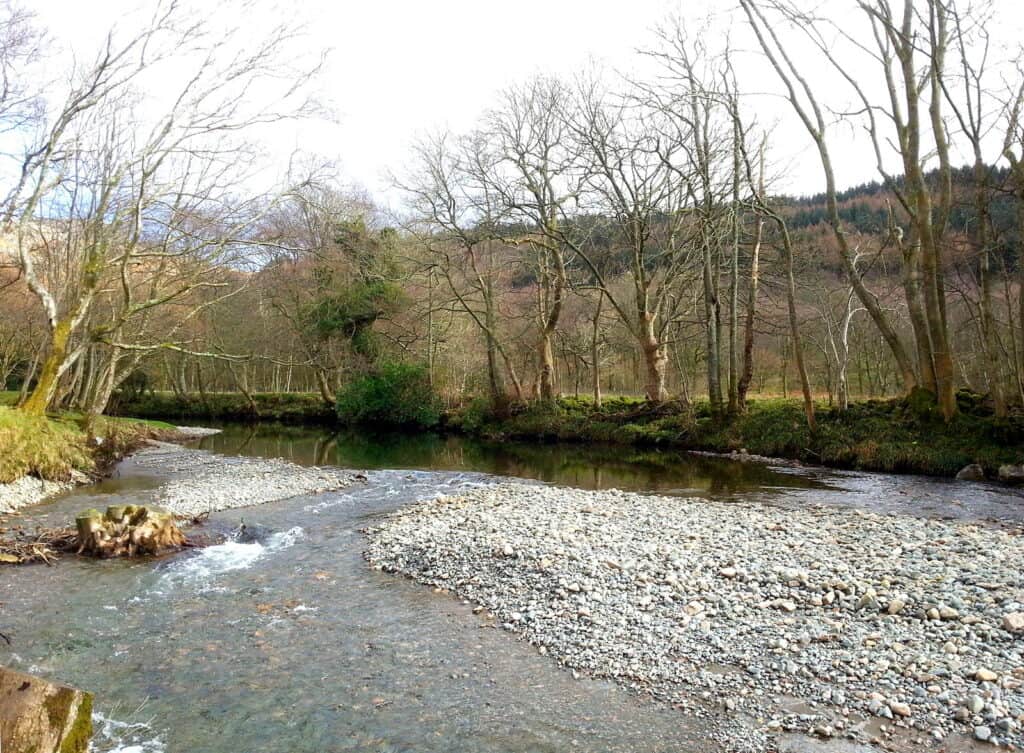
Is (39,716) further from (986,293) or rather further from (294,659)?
(986,293)

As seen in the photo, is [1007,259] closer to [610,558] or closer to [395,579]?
[610,558]

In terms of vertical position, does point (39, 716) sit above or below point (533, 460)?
above

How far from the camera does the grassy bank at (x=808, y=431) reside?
18047 mm

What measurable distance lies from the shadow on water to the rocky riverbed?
551 cm

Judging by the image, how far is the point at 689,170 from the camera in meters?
25.5

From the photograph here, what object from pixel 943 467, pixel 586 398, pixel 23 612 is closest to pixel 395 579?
pixel 23 612

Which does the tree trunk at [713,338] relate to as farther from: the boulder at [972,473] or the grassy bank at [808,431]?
the boulder at [972,473]

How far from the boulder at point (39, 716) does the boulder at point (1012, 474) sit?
19.1 m

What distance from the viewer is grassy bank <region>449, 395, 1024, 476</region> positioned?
18047 mm

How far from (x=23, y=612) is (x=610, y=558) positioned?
7.48 meters

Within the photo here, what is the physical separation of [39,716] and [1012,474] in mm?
19599

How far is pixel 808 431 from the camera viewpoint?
866 inches

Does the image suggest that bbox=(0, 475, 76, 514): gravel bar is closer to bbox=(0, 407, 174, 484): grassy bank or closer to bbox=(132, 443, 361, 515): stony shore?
Answer: bbox=(0, 407, 174, 484): grassy bank

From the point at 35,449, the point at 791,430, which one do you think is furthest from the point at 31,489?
the point at 791,430
